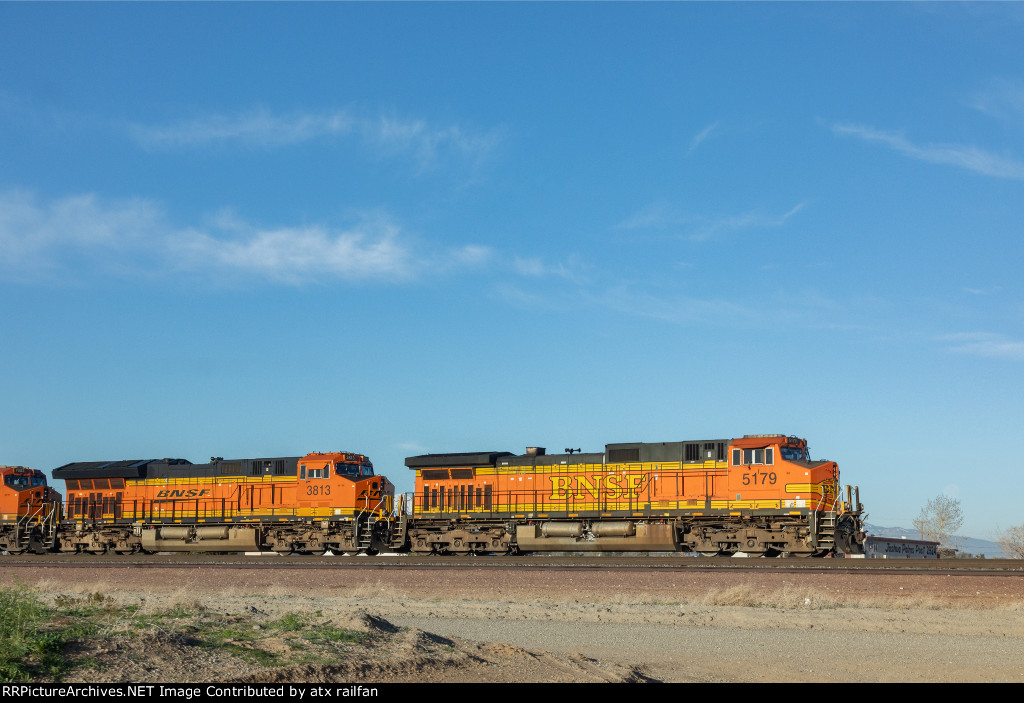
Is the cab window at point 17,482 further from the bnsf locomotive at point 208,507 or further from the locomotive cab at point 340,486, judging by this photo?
the locomotive cab at point 340,486

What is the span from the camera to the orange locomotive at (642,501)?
26469mm

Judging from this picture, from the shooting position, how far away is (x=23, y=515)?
37.9m

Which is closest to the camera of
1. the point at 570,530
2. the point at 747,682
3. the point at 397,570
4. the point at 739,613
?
the point at 747,682

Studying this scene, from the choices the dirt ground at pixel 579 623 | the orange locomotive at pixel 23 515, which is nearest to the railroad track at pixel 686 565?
the dirt ground at pixel 579 623

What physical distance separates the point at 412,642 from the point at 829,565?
14.5 meters

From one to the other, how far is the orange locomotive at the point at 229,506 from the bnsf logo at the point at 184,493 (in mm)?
39

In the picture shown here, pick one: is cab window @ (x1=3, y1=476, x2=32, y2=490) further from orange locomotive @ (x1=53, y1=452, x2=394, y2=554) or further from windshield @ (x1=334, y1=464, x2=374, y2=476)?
windshield @ (x1=334, y1=464, x2=374, y2=476)

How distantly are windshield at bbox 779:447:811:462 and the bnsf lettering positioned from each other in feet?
14.7

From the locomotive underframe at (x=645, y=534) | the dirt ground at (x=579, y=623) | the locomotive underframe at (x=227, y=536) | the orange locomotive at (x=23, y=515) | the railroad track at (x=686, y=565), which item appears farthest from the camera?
the orange locomotive at (x=23, y=515)

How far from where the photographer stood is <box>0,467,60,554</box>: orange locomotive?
37.9 m

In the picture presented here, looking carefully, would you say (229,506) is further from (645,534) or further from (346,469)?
(645,534)

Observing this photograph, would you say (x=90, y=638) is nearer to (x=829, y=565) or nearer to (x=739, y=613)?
(x=739, y=613)
